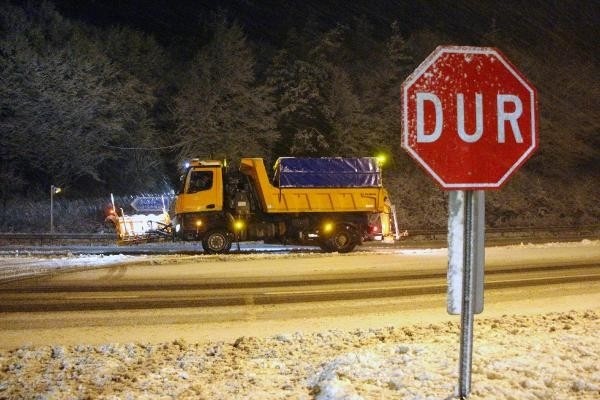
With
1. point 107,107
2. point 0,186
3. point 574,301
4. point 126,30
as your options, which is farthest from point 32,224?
point 574,301

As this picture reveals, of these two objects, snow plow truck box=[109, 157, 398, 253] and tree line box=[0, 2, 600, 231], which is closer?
snow plow truck box=[109, 157, 398, 253]

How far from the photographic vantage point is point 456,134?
153 inches

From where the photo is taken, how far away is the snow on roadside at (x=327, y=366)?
4.88m

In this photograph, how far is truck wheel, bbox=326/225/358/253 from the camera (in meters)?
21.1

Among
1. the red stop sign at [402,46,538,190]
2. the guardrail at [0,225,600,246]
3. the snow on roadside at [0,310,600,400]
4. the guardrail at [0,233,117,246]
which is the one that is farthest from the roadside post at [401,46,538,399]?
the guardrail at [0,233,117,246]

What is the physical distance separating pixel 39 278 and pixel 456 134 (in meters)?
13.0

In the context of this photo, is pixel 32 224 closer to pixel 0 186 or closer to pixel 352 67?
pixel 0 186

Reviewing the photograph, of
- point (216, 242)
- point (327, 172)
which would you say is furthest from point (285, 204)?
point (216, 242)

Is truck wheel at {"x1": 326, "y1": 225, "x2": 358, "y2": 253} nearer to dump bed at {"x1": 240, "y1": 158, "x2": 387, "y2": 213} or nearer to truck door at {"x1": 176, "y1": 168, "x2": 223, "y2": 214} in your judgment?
dump bed at {"x1": 240, "y1": 158, "x2": 387, "y2": 213}

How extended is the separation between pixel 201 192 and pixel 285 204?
9.17 feet

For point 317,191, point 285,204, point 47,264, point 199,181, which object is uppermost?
point 199,181

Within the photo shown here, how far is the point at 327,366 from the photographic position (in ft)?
19.3

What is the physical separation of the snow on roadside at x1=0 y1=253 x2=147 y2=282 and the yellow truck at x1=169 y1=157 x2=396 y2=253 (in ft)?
8.28

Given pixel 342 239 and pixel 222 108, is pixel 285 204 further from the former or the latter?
pixel 222 108
